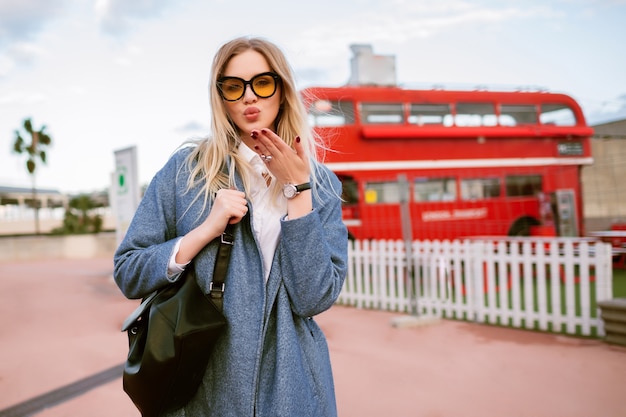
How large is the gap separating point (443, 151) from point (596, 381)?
640 cm

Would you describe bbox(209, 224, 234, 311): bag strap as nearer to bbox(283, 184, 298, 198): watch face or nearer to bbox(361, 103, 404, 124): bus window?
bbox(283, 184, 298, 198): watch face

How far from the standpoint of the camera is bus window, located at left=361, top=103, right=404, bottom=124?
9516 mm

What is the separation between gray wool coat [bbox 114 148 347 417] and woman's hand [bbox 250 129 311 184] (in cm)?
11

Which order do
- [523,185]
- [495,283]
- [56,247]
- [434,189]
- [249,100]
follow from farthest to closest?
[56,247]
[523,185]
[434,189]
[495,283]
[249,100]

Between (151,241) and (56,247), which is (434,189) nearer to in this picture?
(151,241)

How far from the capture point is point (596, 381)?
4.09 meters

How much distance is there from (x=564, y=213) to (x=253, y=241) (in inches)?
436

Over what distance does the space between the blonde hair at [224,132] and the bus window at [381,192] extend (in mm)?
8022

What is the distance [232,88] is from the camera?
4.53ft

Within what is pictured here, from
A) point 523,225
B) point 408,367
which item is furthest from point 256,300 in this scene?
point 523,225

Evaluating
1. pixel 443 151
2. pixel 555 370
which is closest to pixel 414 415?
pixel 555 370

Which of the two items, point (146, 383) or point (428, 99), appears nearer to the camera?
point (146, 383)

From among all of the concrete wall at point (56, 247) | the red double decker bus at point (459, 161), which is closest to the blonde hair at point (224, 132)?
the red double decker bus at point (459, 161)

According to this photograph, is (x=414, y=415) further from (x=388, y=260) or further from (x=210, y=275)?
(x=388, y=260)
